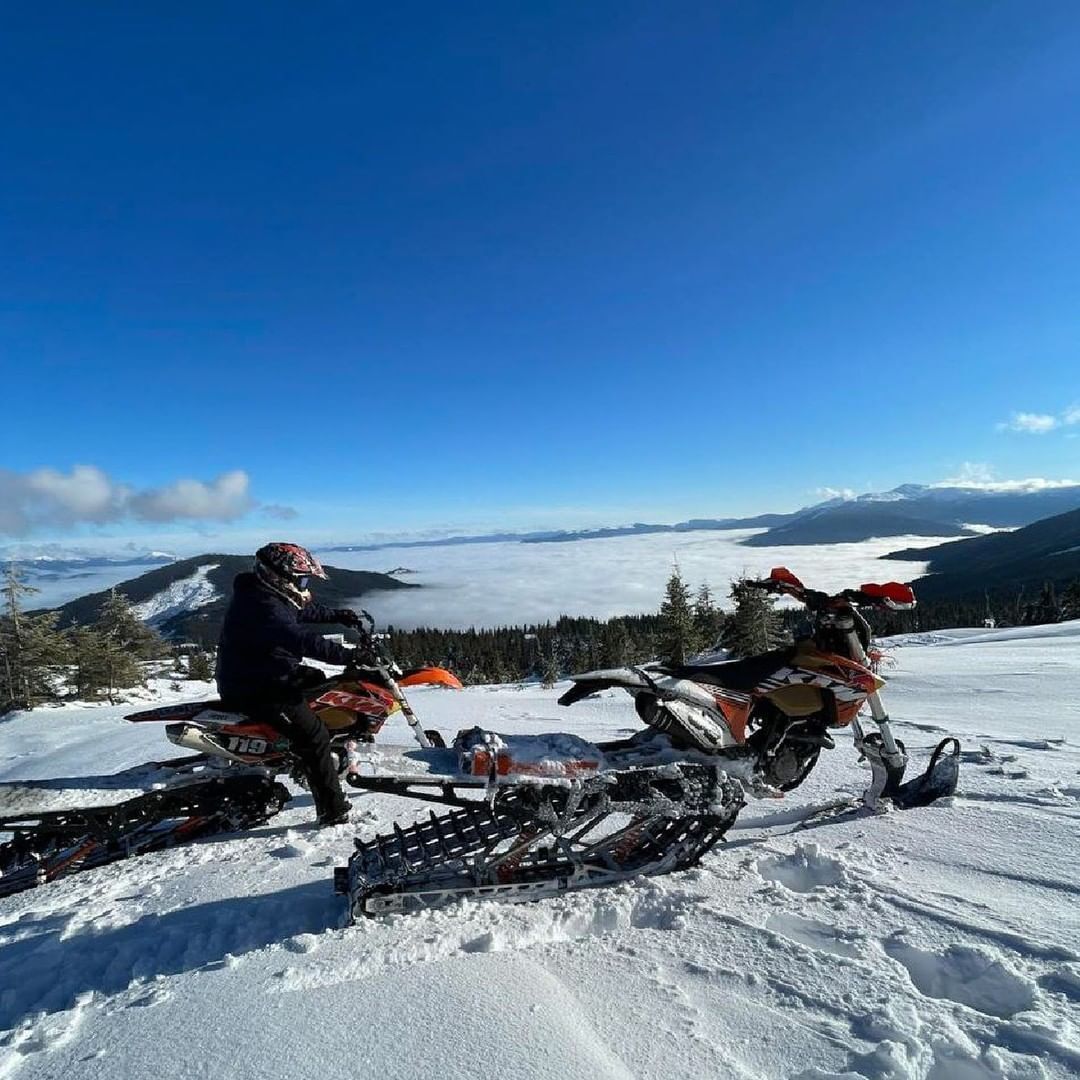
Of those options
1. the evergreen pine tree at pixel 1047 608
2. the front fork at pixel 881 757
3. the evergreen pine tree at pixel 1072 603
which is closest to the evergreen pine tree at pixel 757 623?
the front fork at pixel 881 757

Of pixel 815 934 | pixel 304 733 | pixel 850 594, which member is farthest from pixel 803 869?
pixel 304 733

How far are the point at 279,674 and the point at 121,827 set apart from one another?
5.27 ft

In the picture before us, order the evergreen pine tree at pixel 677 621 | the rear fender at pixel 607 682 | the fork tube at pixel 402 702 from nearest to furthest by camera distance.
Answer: the rear fender at pixel 607 682
the fork tube at pixel 402 702
the evergreen pine tree at pixel 677 621

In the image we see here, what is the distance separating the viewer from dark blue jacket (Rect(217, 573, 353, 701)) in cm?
493

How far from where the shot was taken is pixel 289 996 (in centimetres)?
268

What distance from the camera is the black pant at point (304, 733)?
490 centimetres

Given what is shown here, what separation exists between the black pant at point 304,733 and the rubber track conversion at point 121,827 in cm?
64

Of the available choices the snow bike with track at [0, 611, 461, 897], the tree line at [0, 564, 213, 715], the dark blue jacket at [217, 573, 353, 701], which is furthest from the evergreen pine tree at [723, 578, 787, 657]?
the tree line at [0, 564, 213, 715]

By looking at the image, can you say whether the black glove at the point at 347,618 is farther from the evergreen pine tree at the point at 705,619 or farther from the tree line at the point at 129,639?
the evergreen pine tree at the point at 705,619

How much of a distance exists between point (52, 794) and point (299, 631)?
2119mm

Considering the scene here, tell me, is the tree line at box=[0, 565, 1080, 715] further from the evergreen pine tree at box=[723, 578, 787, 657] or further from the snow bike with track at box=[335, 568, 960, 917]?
the snow bike with track at box=[335, 568, 960, 917]

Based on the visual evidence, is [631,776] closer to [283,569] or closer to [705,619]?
[283,569]

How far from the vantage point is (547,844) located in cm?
385

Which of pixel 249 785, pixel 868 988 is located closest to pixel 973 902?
pixel 868 988
